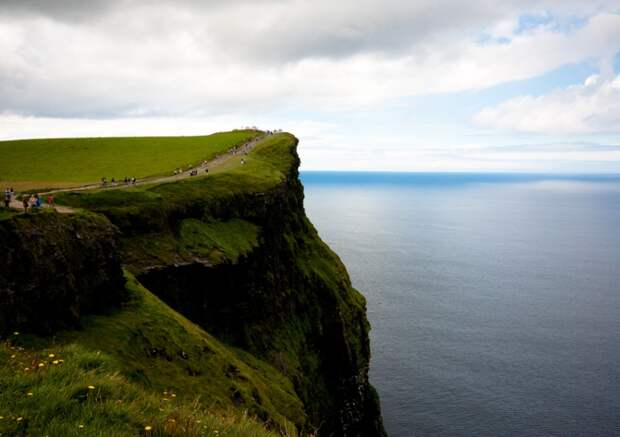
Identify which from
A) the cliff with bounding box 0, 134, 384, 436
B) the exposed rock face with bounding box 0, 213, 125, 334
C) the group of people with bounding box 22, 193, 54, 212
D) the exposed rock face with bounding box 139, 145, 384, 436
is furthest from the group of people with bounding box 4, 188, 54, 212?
the exposed rock face with bounding box 139, 145, 384, 436

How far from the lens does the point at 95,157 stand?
94.1 metres

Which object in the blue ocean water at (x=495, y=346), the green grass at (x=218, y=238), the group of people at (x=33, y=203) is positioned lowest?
the blue ocean water at (x=495, y=346)

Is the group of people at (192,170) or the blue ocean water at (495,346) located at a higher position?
the group of people at (192,170)

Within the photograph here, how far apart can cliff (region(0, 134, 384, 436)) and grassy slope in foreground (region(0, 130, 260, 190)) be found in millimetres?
19486

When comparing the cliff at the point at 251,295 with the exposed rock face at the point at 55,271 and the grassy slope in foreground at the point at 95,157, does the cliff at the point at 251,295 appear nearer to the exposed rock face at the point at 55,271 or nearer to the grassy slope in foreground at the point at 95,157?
the exposed rock face at the point at 55,271

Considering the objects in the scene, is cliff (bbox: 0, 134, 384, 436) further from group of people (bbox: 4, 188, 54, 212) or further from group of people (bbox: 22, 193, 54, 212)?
group of people (bbox: 4, 188, 54, 212)

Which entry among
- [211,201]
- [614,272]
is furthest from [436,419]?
[614,272]

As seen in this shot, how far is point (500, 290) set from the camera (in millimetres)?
139625

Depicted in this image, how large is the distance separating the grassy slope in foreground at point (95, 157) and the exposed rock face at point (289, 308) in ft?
74.1

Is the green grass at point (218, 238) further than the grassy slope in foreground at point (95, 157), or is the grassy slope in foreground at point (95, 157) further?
the grassy slope in foreground at point (95, 157)

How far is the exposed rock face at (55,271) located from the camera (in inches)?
1000

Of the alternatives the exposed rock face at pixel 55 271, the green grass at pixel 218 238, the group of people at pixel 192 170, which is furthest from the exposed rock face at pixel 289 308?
the group of people at pixel 192 170

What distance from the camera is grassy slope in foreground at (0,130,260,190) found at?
73.4m

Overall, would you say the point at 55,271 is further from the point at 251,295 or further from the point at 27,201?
the point at 251,295
